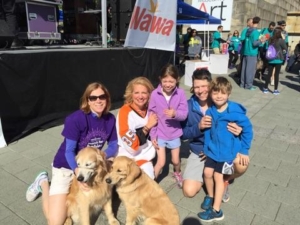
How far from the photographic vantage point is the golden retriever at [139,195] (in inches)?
85.4

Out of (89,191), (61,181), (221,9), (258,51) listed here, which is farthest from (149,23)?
(221,9)

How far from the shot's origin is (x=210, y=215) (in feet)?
8.50

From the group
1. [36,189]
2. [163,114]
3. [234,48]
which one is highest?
[234,48]

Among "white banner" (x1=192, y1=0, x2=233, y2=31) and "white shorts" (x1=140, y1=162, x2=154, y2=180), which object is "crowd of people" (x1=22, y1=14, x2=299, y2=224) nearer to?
"white shorts" (x1=140, y1=162, x2=154, y2=180)

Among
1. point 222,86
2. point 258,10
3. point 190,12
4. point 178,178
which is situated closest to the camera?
point 222,86

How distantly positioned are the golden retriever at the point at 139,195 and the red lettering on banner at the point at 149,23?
3.35 meters

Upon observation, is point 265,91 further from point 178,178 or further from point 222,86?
point 222,86

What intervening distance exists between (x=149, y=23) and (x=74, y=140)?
353cm

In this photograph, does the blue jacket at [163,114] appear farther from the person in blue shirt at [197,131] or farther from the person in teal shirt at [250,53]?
the person in teal shirt at [250,53]

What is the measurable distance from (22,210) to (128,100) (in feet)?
5.28

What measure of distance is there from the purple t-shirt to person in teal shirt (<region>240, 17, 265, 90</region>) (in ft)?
22.7

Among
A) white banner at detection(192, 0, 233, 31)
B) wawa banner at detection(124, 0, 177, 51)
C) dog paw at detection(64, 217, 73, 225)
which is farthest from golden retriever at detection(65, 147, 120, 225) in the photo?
white banner at detection(192, 0, 233, 31)

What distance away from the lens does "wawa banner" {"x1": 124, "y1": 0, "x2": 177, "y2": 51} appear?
16.1 ft

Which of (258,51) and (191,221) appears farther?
(258,51)
